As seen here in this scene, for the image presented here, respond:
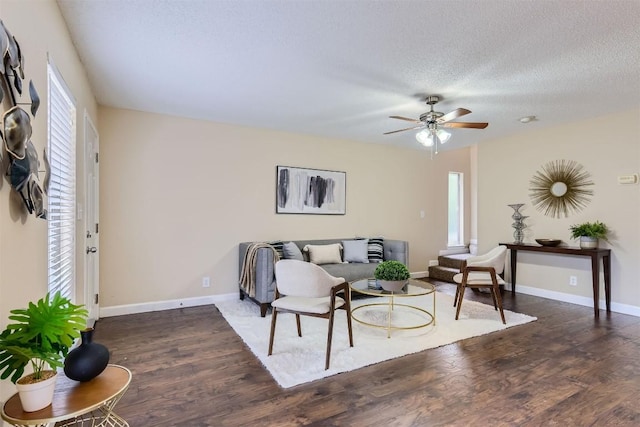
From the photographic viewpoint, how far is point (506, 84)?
312cm

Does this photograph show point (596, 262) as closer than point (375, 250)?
Yes

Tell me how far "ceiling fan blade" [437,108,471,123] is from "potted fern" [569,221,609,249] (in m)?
2.46

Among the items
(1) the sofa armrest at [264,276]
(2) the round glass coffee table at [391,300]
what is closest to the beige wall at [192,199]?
(1) the sofa armrest at [264,276]

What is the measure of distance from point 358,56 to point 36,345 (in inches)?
101

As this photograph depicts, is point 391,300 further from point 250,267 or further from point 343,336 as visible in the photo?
point 250,267

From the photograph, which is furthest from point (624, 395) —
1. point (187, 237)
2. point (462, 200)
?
point (462, 200)

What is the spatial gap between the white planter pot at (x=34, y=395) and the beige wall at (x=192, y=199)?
3006 millimetres

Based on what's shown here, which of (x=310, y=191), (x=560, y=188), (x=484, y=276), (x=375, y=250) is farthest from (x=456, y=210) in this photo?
(x=310, y=191)

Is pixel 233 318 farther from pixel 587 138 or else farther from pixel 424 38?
pixel 587 138

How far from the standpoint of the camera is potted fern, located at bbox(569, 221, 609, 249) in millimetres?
4086

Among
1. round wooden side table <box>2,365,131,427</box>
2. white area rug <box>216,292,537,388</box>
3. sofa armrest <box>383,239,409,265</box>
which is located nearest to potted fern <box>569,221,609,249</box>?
white area rug <box>216,292,537,388</box>

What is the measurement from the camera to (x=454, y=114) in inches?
122

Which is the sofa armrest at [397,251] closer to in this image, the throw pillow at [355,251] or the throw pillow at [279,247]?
the throw pillow at [355,251]

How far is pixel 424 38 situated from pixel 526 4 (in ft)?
2.02
